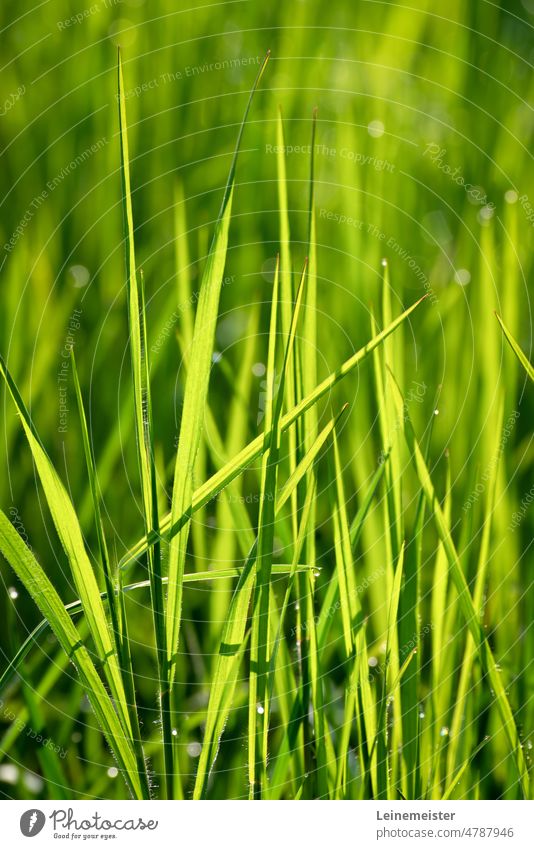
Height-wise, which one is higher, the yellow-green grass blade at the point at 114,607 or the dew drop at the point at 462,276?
the dew drop at the point at 462,276

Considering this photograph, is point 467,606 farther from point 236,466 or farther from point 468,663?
point 236,466

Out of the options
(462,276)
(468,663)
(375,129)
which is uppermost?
(375,129)

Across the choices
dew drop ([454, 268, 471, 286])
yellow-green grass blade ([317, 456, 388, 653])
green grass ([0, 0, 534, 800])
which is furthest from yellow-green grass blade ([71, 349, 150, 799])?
dew drop ([454, 268, 471, 286])

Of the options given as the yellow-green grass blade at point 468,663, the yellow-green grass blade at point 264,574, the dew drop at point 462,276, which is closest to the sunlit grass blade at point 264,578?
the yellow-green grass blade at point 264,574

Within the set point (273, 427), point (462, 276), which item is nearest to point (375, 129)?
point (462, 276)

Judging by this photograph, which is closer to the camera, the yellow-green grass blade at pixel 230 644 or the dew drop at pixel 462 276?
the yellow-green grass blade at pixel 230 644

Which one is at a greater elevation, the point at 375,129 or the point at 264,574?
the point at 375,129

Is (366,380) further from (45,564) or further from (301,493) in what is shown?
(45,564)

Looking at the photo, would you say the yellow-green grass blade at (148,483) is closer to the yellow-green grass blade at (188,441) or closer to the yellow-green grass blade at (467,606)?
the yellow-green grass blade at (188,441)
